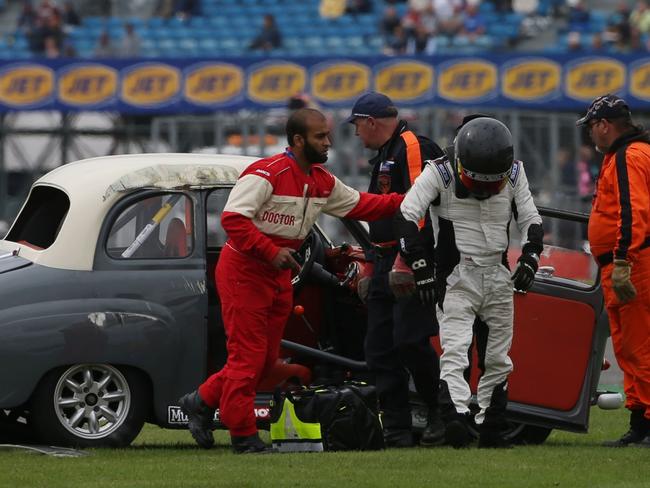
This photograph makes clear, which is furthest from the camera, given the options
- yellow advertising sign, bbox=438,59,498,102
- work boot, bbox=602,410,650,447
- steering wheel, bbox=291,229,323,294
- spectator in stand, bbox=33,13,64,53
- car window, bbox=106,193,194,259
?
spectator in stand, bbox=33,13,64,53

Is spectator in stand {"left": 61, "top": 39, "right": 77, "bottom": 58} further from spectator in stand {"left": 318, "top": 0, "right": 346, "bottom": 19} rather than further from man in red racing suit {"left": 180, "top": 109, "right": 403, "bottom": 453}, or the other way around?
man in red racing suit {"left": 180, "top": 109, "right": 403, "bottom": 453}

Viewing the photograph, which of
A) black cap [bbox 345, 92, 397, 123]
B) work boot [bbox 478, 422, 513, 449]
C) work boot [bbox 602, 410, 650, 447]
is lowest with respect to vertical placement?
work boot [bbox 602, 410, 650, 447]

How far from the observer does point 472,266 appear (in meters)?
8.44

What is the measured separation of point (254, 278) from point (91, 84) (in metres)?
16.5

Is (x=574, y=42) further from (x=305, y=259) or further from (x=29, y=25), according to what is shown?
(x=305, y=259)

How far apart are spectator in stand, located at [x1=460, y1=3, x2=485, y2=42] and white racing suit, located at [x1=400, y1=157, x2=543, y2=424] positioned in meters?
19.7

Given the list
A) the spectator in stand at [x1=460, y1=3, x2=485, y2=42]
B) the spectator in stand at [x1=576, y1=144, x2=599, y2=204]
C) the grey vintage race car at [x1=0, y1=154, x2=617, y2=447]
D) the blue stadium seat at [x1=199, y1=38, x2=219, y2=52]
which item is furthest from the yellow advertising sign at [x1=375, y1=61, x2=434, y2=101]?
the grey vintage race car at [x1=0, y1=154, x2=617, y2=447]

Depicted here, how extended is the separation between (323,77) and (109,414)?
14.9 meters

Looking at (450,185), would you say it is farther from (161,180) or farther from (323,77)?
(323,77)

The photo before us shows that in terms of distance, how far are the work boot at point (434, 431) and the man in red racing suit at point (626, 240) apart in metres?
1.05

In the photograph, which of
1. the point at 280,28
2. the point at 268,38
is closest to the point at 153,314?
the point at 268,38

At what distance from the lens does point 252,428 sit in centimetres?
837

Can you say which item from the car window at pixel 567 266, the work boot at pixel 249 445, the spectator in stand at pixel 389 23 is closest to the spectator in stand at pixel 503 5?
the spectator in stand at pixel 389 23

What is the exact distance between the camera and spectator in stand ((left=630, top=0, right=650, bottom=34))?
26828 mm
